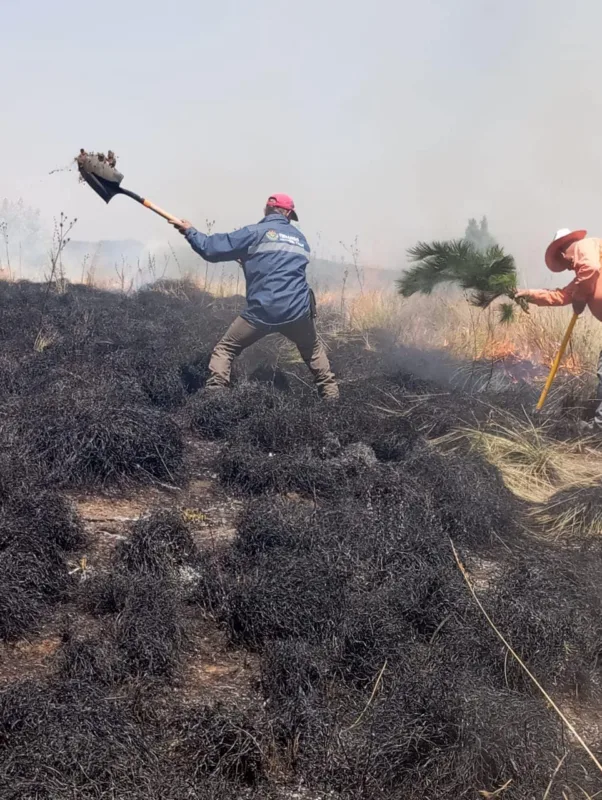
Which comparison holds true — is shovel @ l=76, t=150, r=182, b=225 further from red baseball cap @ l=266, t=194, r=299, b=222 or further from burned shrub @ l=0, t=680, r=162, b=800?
burned shrub @ l=0, t=680, r=162, b=800

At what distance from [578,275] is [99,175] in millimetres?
4168

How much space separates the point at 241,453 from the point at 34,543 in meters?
1.89

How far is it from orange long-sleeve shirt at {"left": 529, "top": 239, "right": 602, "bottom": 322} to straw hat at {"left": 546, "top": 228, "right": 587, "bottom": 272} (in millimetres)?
118

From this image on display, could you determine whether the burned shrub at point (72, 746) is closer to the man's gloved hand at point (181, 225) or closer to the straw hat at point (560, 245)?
the man's gloved hand at point (181, 225)

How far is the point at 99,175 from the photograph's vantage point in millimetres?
6473

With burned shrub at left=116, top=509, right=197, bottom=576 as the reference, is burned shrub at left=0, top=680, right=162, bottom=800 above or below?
below

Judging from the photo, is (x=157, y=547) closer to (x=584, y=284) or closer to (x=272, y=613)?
(x=272, y=613)

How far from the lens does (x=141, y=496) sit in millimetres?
4703

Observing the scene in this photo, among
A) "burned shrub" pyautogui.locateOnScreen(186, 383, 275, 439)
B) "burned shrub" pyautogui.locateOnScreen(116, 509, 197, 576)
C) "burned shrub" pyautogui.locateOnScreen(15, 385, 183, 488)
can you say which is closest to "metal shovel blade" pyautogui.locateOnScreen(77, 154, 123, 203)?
"burned shrub" pyautogui.locateOnScreen(186, 383, 275, 439)

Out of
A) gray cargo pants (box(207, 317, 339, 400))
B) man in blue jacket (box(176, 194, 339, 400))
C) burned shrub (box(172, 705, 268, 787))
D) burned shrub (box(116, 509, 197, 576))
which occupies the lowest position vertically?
burned shrub (box(172, 705, 268, 787))

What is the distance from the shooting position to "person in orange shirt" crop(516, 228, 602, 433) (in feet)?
19.9

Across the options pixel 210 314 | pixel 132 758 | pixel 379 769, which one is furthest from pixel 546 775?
pixel 210 314

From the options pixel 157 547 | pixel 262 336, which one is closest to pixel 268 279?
pixel 262 336

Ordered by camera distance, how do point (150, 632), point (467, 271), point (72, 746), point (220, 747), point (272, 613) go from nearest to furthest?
point (72, 746)
point (220, 747)
point (150, 632)
point (272, 613)
point (467, 271)
